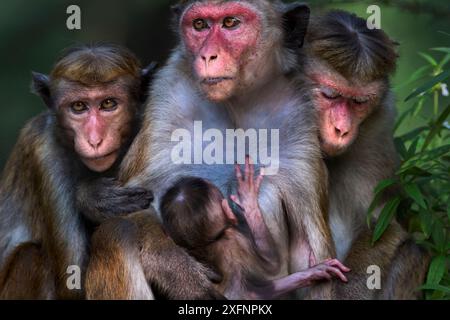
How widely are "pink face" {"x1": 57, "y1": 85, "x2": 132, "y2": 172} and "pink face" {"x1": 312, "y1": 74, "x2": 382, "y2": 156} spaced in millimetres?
1223

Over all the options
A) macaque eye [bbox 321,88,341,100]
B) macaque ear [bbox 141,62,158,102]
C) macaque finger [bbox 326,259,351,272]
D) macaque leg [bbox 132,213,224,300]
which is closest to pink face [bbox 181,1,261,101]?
macaque ear [bbox 141,62,158,102]

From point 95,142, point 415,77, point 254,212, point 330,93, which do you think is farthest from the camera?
point 415,77

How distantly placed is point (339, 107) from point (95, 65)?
61.6 inches

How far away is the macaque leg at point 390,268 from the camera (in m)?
7.22

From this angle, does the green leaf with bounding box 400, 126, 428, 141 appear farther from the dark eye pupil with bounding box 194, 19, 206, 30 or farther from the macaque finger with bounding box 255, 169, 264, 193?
the dark eye pupil with bounding box 194, 19, 206, 30

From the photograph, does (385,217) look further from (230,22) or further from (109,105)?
(109,105)

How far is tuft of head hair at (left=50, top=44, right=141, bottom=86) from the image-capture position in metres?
7.09

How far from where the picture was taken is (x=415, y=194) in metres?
7.05

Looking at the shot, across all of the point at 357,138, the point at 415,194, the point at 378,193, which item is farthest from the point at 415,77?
the point at 415,194

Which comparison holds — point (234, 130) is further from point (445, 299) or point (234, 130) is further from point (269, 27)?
point (445, 299)

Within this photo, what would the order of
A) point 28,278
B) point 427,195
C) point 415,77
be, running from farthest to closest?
point 415,77, point 427,195, point 28,278
